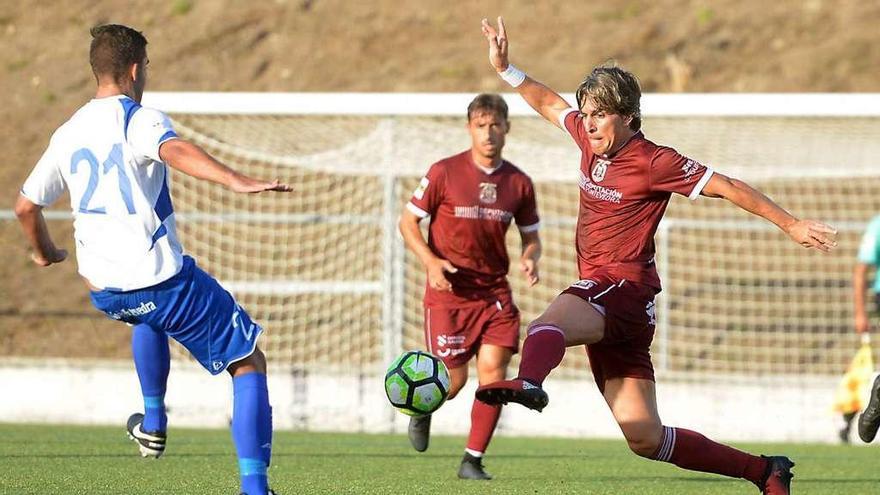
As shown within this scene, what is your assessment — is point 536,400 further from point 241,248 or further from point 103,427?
point 241,248

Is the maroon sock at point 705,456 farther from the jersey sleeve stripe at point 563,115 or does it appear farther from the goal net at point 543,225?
the goal net at point 543,225

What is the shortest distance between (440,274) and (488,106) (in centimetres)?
108

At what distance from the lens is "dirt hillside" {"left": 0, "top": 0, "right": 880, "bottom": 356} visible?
23125 millimetres

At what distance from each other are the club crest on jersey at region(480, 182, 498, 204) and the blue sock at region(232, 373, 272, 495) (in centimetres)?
338

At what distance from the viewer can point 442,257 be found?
8719mm

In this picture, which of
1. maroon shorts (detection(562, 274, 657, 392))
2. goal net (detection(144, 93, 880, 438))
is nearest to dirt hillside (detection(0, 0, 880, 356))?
goal net (detection(144, 93, 880, 438))

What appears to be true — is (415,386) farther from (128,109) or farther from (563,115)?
(128,109)

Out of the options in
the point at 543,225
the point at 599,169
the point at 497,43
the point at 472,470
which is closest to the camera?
the point at 599,169

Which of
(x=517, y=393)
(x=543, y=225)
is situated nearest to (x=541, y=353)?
(x=517, y=393)

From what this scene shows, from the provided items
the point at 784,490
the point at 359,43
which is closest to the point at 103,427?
the point at 784,490

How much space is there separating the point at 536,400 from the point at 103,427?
7.80m

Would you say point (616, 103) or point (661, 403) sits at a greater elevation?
point (616, 103)

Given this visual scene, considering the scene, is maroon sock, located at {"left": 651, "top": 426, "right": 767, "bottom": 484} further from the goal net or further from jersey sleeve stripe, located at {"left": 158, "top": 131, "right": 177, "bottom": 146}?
the goal net

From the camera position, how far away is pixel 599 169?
5969mm
